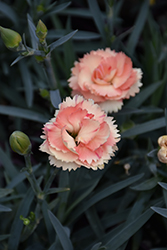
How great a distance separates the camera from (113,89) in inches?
29.1

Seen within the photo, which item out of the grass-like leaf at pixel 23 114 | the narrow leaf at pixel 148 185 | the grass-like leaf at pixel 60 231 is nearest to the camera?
the grass-like leaf at pixel 60 231

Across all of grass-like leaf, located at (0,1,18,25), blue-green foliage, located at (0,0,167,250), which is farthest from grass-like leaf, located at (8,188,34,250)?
grass-like leaf, located at (0,1,18,25)

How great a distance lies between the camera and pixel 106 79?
0.76 meters

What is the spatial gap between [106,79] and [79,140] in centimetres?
25

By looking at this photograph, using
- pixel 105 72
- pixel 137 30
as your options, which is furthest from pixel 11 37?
pixel 137 30

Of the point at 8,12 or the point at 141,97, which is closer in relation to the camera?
the point at 141,97

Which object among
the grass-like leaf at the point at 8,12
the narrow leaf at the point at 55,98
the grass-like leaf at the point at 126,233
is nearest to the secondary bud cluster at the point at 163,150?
the grass-like leaf at the point at 126,233

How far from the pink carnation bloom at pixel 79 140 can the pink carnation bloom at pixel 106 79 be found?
0.14 meters

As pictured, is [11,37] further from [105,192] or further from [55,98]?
[105,192]

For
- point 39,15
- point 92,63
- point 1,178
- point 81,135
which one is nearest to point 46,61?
point 92,63

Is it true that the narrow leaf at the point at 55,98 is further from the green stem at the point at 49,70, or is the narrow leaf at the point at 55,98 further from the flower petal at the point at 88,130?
the flower petal at the point at 88,130

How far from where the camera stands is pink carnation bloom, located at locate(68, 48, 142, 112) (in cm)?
74

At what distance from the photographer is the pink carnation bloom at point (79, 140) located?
1.84 feet

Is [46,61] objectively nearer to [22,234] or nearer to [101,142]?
[101,142]
